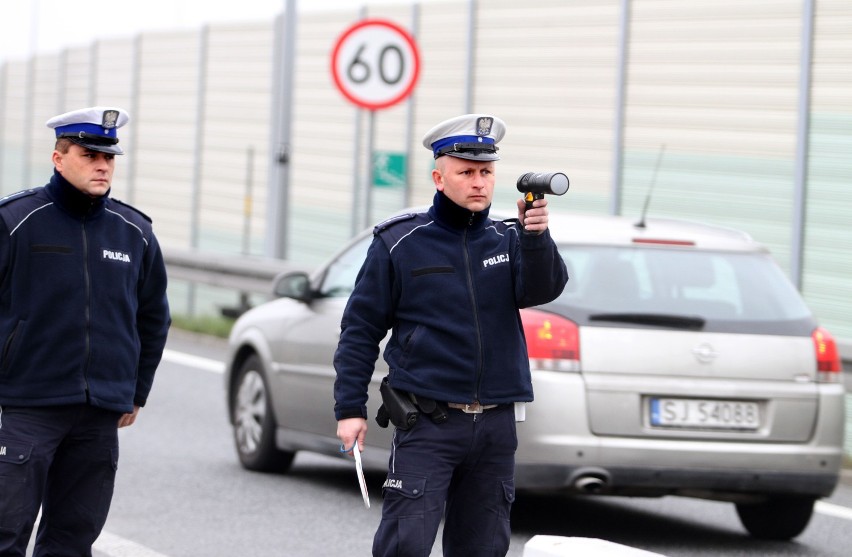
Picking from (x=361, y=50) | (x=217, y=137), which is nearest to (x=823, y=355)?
(x=361, y=50)

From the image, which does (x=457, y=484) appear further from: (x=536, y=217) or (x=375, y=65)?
(x=375, y=65)

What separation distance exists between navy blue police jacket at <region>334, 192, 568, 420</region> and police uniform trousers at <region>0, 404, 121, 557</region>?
2.80 ft

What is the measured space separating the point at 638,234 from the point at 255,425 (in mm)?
2762

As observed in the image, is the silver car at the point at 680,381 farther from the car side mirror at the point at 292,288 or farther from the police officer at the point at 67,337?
the police officer at the point at 67,337

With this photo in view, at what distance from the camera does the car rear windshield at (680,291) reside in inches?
318

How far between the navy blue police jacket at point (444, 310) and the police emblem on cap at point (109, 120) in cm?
97

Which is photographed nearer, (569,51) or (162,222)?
(569,51)

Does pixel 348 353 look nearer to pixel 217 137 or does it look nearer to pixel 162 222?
pixel 217 137

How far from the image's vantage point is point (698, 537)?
28.1ft

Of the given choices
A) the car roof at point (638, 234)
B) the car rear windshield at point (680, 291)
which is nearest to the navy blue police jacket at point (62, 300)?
the car rear windshield at point (680, 291)

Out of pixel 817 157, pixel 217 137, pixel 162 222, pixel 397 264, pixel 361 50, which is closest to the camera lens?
pixel 397 264

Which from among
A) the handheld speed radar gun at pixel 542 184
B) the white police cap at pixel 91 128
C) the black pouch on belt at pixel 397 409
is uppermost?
the white police cap at pixel 91 128

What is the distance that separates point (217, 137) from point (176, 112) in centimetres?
148

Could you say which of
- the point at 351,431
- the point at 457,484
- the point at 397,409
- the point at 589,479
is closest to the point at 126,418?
the point at 351,431
